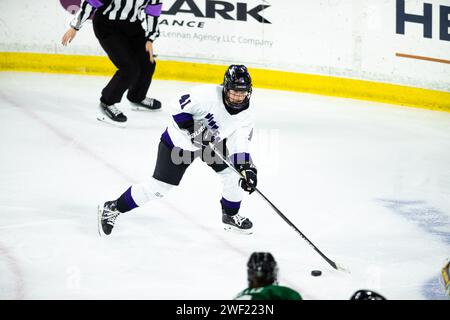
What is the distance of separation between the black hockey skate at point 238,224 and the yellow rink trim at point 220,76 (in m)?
3.09

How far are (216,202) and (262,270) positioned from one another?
97.9 inches

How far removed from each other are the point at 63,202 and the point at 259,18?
319 cm

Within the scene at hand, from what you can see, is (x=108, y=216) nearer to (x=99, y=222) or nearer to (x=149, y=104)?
(x=99, y=222)

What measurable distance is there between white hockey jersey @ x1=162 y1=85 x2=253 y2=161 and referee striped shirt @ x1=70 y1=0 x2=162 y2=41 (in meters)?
2.32

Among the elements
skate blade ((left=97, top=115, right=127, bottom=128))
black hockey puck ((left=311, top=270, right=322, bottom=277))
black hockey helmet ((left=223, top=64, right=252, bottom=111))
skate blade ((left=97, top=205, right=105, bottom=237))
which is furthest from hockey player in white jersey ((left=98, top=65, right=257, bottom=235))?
skate blade ((left=97, top=115, right=127, bottom=128))

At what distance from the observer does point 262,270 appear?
2.54 metres

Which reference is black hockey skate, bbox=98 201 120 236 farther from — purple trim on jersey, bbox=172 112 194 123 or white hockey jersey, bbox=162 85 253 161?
purple trim on jersey, bbox=172 112 194 123

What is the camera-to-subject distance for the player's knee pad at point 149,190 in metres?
4.18

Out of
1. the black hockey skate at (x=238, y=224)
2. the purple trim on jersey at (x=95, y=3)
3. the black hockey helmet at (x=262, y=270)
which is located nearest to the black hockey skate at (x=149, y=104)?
the purple trim on jersey at (x=95, y=3)

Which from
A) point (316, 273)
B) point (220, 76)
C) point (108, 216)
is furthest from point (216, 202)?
point (220, 76)

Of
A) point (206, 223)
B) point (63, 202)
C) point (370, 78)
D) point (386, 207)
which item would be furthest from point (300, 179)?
point (370, 78)

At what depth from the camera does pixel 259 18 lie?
7.39m

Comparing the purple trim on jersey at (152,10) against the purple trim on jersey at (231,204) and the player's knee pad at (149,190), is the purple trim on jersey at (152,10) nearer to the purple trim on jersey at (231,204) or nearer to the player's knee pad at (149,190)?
the purple trim on jersey at (231,204)

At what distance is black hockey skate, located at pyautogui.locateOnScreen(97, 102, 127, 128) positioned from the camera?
6.36m
